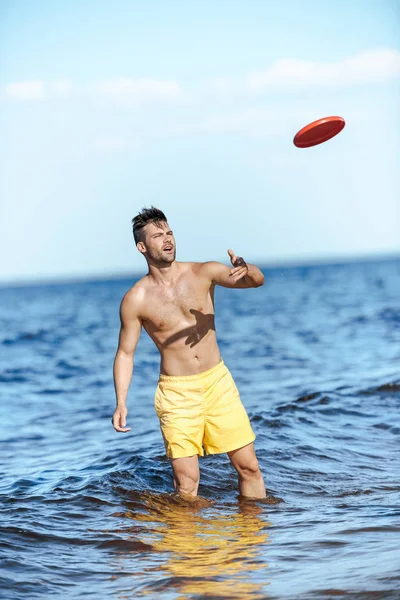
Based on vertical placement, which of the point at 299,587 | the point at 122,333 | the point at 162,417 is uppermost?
the point at 122,333

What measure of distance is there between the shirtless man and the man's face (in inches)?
0.8

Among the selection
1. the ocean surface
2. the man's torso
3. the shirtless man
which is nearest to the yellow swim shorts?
the shirtless man

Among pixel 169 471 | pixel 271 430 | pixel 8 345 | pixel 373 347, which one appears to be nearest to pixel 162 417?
pixel 169 471

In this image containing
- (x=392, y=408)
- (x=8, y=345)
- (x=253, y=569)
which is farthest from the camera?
(x=8, y=345)

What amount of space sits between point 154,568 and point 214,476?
Result: 111 inches

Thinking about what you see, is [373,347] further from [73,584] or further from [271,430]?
[73,584]

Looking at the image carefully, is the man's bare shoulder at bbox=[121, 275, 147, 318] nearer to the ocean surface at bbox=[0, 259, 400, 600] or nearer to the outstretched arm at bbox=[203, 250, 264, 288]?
the outstretched arm at bbox=[203, 250, 264, 288]

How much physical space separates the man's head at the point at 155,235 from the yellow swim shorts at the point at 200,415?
930mm

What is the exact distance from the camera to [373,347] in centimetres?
1919

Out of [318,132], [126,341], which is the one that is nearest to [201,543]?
[126,341]

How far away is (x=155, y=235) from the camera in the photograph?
6062mm

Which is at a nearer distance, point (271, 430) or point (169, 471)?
point (169, 471)

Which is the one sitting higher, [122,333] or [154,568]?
[122,333]

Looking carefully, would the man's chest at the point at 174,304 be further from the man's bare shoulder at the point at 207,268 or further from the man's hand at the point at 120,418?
Result: the man's hand at the point at 120,418
